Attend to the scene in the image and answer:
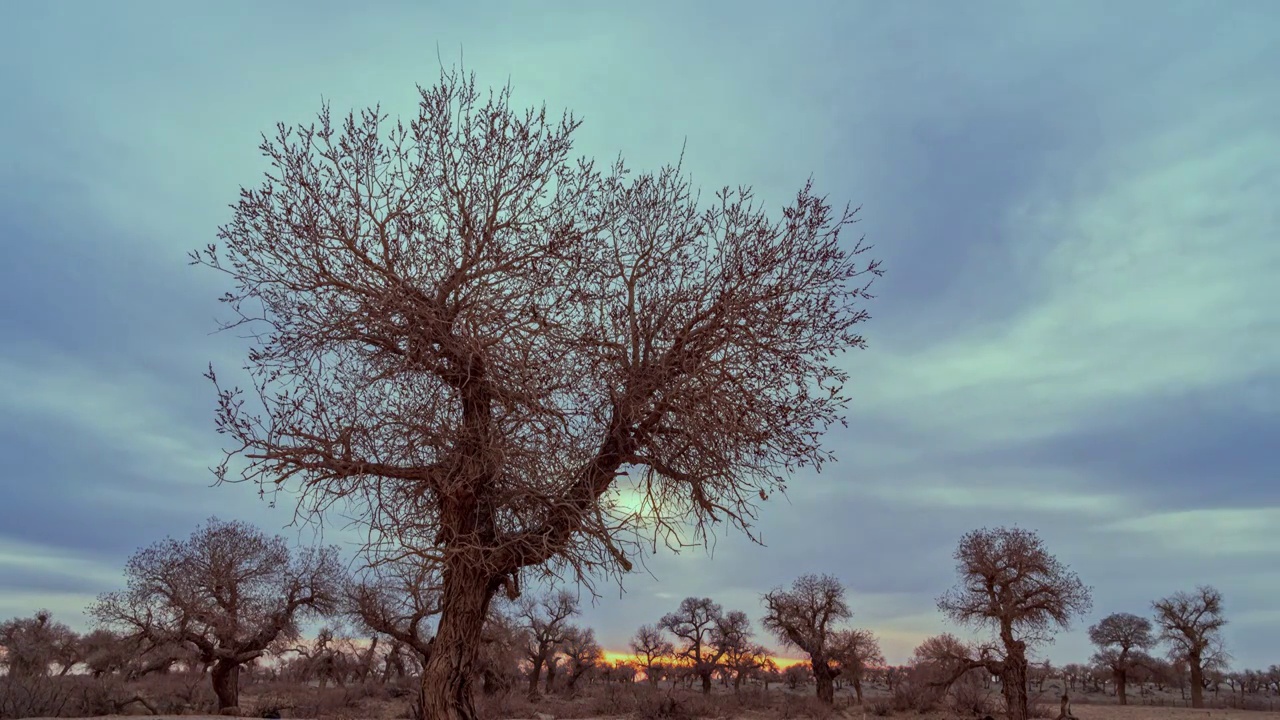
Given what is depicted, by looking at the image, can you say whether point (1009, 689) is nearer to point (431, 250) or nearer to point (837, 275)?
point (837, 275)

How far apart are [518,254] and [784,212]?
2640 millimetres

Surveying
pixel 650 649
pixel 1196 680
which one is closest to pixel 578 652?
pixel 650 649

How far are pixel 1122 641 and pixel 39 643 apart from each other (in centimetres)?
7685

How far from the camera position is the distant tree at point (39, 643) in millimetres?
44969

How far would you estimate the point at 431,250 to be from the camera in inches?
305

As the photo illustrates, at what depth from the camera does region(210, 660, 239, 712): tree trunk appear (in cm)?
2500

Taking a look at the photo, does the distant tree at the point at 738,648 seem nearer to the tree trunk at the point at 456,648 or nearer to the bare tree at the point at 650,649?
the bare tree at the point at 650,649

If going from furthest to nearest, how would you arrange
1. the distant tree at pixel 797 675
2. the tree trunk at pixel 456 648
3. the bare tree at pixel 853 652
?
the distant tree at pixel 797 675
the bare tree at pixel 853 652
the tree trunk at pixel 456 648

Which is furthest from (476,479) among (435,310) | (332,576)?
(332,576)

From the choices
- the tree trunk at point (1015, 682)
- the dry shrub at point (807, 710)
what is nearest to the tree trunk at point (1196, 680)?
the dry shrub at point (807, 710)

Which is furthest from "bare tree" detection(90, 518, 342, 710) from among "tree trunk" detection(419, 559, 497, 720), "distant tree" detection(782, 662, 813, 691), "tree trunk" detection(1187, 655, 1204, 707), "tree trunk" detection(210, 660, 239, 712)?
"tree trunk" detection(1187, 655, 1204, 707)

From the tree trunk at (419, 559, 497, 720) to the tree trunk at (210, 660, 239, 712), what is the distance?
21.1 meters

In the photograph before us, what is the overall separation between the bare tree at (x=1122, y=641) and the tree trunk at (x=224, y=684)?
Result: 62159 millimetres

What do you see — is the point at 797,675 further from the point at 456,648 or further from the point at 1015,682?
the point at 456,648
